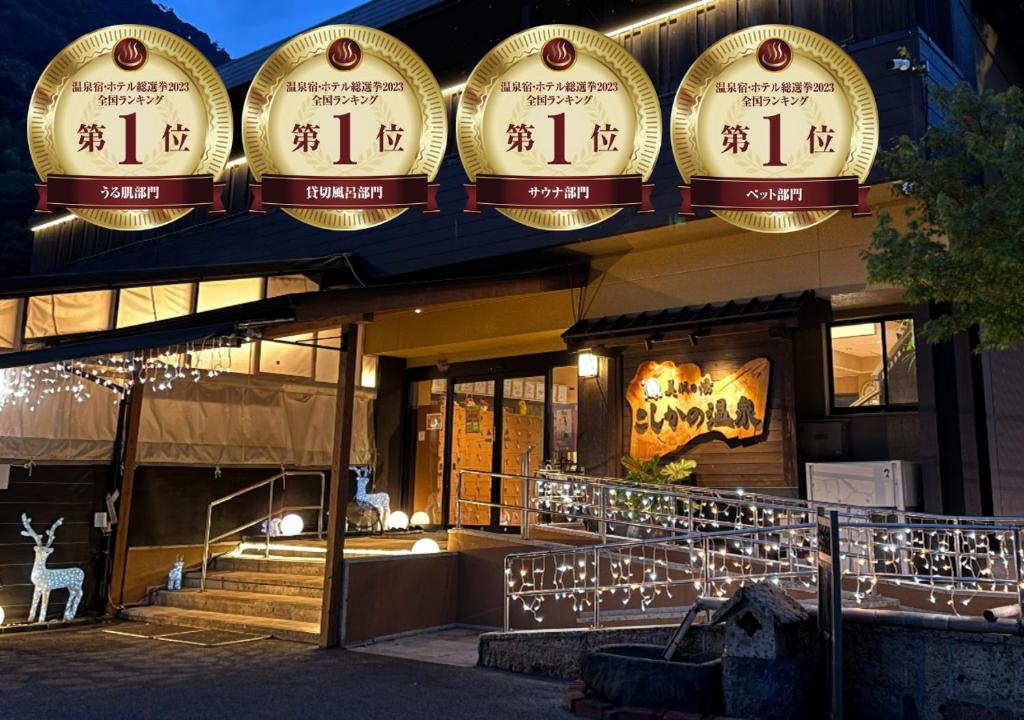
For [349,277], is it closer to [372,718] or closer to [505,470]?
[505,470]

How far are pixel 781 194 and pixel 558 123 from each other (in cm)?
194

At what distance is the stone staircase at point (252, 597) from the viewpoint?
1010 centimetres

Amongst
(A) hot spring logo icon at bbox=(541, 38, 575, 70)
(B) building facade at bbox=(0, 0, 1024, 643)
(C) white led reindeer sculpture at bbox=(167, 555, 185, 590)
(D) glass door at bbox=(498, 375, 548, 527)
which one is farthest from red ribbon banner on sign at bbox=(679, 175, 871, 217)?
(C) white led reindeer sculpture at bbox=(167, 555, 185, 590)

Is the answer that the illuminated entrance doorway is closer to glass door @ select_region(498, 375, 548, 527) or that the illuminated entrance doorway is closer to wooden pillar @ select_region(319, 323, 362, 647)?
glass door @ select_region(498, 375, 548, 527)

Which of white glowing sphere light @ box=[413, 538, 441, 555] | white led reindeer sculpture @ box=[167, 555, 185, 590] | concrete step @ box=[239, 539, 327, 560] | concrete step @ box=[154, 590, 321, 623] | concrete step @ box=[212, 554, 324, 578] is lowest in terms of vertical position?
concrete step @ box=[154, 590, 321, 623]

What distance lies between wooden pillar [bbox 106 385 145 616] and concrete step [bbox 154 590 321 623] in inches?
22.6

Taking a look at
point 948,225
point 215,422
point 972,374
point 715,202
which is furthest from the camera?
point 215,422

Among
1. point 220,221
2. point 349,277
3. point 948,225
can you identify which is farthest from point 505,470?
point 948,225

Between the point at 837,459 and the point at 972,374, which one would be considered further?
the point at 837,459

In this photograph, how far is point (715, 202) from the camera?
669cm

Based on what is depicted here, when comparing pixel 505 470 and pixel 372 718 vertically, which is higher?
pixel 505 470

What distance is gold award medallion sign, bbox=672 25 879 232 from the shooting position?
665 cm

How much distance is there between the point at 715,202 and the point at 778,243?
15.5 ft

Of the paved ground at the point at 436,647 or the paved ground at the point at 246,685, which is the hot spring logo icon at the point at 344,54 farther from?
the paved ground at the point at 436,647
